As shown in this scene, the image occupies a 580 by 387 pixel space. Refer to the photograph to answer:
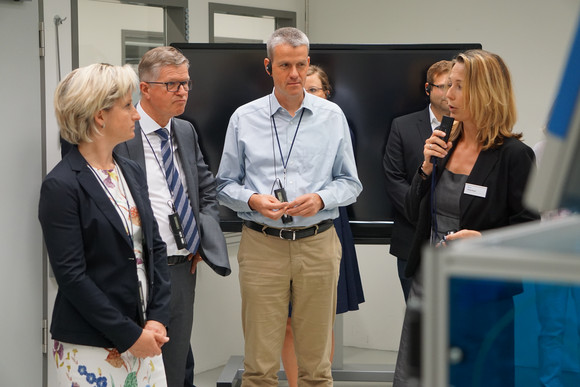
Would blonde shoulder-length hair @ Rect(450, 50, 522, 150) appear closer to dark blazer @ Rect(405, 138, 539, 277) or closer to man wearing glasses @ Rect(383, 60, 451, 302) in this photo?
dark blazer @ Rect(405, 138, 539, 277)

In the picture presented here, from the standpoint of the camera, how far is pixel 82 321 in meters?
2.23

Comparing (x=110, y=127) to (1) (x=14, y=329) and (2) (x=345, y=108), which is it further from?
(2) (x=345, y=108)

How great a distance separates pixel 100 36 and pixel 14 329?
1559mm

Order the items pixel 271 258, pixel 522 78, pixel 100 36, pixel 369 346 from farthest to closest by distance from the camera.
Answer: pixel 369 346 → pixel 522 78 → pixel 100 36 → pixel 271 258

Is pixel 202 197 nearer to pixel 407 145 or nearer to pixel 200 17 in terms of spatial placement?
pixel 407 145

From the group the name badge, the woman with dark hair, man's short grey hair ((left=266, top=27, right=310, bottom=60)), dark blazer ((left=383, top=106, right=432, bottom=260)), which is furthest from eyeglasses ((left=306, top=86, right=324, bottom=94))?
the name badge

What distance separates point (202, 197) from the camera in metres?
3.32

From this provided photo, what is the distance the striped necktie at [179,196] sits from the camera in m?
3.04

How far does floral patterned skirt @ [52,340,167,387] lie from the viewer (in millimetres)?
2193

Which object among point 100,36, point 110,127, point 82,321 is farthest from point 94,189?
point 100,36

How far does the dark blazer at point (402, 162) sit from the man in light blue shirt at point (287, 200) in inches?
21.3

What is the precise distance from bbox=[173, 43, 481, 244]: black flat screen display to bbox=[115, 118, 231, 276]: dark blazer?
78 cm

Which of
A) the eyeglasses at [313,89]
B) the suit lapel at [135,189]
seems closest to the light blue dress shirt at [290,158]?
the eyeglasses at [313,89]

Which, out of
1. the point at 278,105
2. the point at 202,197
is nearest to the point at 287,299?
the point at 202,197
